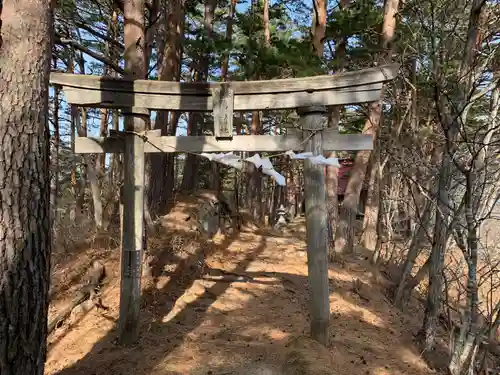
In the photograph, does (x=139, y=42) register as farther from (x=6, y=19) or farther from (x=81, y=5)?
(x=81, y=5)

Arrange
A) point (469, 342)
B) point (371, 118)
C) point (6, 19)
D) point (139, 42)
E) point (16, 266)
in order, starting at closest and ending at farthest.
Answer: point (16, 266), point (6, 19), point (469, 342), point (139, 42), point (371, 118)

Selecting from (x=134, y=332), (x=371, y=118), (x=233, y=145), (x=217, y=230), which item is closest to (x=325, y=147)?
(x=233, y=145)

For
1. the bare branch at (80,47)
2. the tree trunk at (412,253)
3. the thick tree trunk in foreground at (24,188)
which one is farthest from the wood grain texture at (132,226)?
the tree trunk at (412,253)

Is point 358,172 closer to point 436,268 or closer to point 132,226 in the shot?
point 436,268

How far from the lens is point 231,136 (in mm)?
4680

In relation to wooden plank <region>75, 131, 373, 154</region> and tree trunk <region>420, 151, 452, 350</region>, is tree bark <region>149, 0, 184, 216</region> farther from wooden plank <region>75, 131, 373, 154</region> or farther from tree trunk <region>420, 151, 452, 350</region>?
tree trunk <region>420, 151, 452, 350</region>

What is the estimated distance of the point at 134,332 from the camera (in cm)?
458

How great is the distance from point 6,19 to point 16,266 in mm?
1961

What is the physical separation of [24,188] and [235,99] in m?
2.72

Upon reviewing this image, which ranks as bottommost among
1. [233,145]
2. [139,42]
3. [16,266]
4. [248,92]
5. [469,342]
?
[469,342]

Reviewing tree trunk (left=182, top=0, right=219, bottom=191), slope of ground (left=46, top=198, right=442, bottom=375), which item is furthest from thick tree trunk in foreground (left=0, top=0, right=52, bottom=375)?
tree trunk (left=182, top=0, right=219, bottom=191)

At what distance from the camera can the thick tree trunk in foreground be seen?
275 centimetres

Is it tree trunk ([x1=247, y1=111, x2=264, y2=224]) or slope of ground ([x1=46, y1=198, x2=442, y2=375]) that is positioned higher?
tree trunk ([x1=247, y1=111, x2=264, y2=224])

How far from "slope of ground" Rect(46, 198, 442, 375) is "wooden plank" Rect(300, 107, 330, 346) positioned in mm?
420
